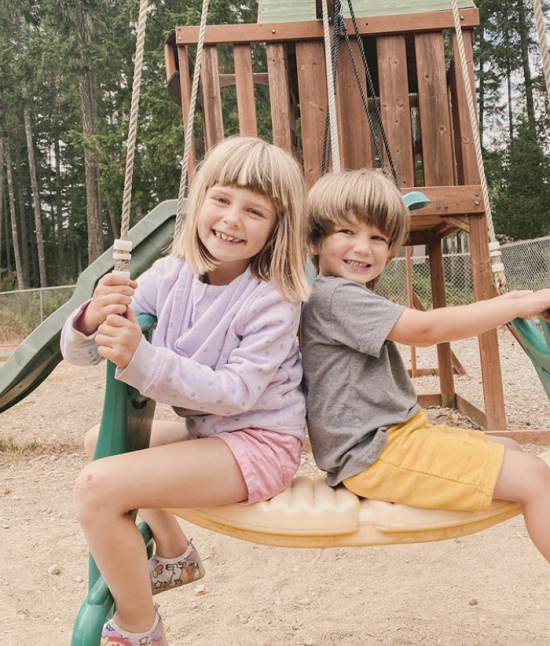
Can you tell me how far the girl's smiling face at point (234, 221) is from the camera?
1484mm

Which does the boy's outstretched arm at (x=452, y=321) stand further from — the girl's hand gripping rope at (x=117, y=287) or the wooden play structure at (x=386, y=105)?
the wooden play structure at (x=386, y=105)

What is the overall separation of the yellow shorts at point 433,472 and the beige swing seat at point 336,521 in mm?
31

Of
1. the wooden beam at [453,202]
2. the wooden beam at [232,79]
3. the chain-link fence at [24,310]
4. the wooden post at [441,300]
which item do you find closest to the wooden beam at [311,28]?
the wooden beam at [453,202]

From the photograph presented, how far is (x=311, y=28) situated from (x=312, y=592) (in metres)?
3.13

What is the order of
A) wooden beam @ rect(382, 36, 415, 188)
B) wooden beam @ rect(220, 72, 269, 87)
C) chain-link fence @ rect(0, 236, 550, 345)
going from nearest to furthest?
wooden beam @ rect(382, 36, 415, 188) → wooden beam @ rect(220, 72, 269, 87) → chain-link fence @ rect(0, 236, 550, 345)

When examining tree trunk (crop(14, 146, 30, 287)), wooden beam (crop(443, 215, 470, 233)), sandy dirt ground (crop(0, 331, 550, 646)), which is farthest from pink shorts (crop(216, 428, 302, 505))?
tree trunk (crop(14, 146, 30, 287))

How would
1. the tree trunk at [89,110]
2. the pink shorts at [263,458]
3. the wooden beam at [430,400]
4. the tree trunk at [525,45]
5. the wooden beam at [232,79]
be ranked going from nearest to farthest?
the pink shorts at [263,458] → the wooden beam at [232,79] → the wooden beam at [430,400] → the tree trunk at [89,110] → the tree trunk at [525,45]

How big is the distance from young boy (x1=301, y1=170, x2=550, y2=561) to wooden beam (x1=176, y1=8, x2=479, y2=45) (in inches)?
100.0

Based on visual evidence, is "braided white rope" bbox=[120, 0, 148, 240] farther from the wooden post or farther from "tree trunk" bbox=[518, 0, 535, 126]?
"tree trunk" bbox=[518, 0, 535, 126]

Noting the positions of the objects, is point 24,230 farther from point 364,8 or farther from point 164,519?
point 164,519

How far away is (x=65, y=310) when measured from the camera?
137 inches

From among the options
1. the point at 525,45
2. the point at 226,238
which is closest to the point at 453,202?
the point at 226,238

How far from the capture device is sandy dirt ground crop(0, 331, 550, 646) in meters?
2.22

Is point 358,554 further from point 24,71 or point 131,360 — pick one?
point 24,71
